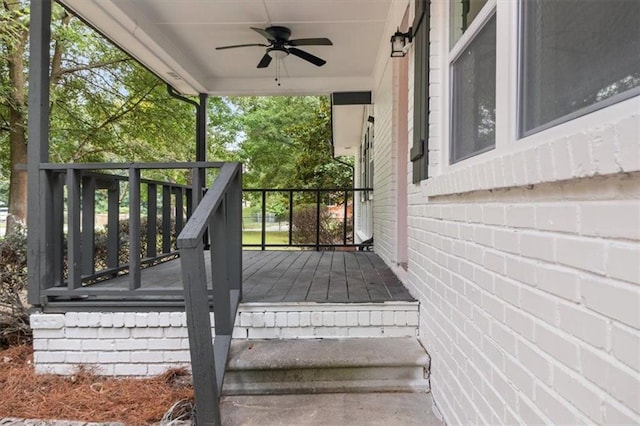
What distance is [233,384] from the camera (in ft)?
6.91

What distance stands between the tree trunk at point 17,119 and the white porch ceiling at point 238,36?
363 cm

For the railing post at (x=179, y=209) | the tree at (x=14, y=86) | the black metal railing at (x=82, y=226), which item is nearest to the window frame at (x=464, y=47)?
the black metal railing at (x=82, y=226)

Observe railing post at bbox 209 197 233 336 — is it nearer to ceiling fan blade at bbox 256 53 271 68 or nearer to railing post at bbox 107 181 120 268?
railing post at bbox 107 181 120 268

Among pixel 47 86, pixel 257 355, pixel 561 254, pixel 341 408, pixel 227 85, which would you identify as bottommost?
pixel 341 408

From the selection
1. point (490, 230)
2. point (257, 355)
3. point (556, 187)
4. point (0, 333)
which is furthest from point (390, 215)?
point (0, 333)

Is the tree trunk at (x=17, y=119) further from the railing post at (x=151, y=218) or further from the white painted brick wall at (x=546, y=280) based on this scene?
the white painted brick wall at (x=546, y=280)

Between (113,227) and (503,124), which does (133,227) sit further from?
(503,124)

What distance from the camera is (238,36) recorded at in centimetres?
444

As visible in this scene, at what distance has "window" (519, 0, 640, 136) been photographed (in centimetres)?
84

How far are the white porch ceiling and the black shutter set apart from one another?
1362 millimetres

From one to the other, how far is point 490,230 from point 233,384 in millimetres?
1545

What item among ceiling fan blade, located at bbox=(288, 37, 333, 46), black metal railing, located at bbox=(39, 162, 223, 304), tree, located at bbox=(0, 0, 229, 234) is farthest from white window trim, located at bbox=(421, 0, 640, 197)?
tree, located at bbox=(0, 0, 229, 234)

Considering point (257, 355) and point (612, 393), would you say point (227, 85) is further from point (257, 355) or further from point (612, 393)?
point (612, 393)

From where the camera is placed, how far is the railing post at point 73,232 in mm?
2365
